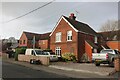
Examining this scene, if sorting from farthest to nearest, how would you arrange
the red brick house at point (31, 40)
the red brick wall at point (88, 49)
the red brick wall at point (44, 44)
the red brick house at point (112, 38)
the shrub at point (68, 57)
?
1. the red brick house at point (31, 40)
2. the red brick wall at point (44, 44)
3. the red brick house at point (112, 38)
4. the red brick wall at point (88, 49)
5. the shrub at point (68, 57)

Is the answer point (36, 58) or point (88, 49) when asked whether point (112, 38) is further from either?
point (36, 58)

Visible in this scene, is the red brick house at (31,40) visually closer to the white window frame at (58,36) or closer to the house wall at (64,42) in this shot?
the house wall at (64,42)

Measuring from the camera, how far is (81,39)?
37.0 m

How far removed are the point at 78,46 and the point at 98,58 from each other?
12940 mm

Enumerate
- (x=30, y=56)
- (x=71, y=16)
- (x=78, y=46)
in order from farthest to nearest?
(x=71, y=16)
(x=78, y=46)
(x=30, y=56)

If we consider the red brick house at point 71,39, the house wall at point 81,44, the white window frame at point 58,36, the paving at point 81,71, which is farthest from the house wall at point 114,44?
the paving at point 81,71

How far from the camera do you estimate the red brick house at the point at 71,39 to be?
36.4m

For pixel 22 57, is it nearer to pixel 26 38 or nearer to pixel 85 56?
pixel 85 56

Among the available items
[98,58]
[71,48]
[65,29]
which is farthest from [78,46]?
[98,58]

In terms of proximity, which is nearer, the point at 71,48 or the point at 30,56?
the point at 30,56

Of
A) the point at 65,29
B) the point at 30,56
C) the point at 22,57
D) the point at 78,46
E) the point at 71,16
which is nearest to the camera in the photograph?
the point at 30,56

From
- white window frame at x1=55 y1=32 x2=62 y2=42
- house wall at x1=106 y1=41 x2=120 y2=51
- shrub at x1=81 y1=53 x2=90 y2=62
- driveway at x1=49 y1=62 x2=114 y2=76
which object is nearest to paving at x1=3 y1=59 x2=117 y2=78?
driveway at x1=49 y1=62 x2=114 y2=76

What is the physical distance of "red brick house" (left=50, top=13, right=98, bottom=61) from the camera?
36406 millimetres

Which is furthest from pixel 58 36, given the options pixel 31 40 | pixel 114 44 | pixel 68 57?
pixel 31 40
